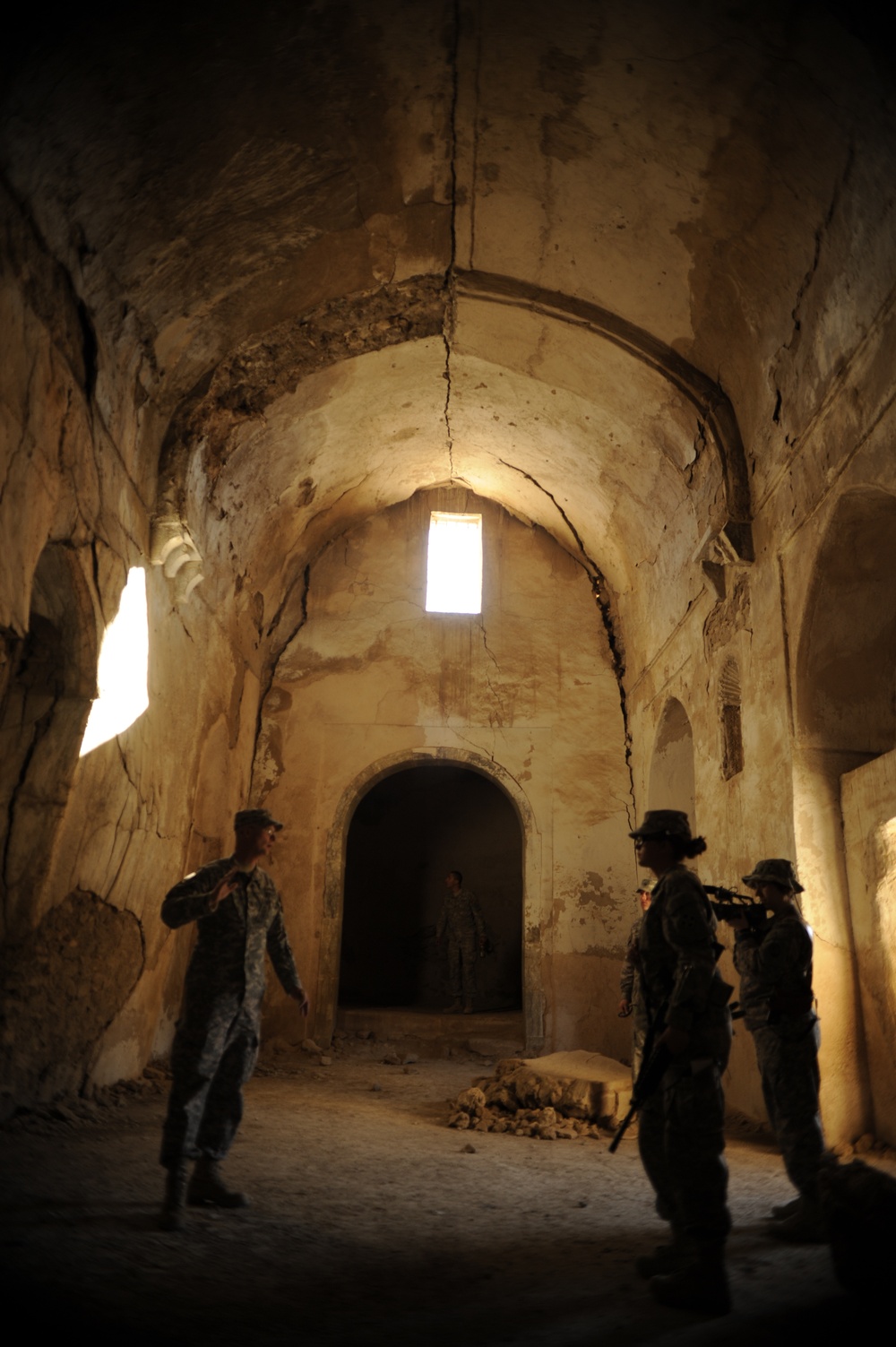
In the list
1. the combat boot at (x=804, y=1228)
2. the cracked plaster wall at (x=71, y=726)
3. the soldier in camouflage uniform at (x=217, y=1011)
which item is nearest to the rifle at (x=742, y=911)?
the combat boot at (x=804, y=1228)

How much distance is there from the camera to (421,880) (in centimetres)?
1530

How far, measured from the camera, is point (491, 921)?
48.7 feet

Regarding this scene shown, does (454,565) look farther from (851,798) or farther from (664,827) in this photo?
(664,827)

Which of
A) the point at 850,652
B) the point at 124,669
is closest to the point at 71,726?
the point at 124,669

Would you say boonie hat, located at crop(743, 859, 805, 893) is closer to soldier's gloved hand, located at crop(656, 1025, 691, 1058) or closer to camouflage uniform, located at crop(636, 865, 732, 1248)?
camouflage uniform, located at crop(636, 865, 732, 1248)

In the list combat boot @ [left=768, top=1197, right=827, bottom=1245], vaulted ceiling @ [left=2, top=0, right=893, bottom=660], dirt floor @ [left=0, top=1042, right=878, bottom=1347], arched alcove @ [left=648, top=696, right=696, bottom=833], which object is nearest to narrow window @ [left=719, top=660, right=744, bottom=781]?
vaulted ceiling @ [left=2, top=0, right=893, bottom=660]

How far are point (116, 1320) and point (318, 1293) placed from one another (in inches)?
26.6

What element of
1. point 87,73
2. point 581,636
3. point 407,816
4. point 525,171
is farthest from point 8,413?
point 407,816

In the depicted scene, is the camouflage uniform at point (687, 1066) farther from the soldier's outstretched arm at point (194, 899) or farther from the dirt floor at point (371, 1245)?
the soldier's outstretched arm at point (194, 899)

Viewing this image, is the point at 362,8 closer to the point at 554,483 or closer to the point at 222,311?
the point at 222,311

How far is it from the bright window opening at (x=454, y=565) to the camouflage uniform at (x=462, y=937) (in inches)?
151

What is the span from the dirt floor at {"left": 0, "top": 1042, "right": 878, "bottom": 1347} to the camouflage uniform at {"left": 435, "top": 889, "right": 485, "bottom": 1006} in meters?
5.70

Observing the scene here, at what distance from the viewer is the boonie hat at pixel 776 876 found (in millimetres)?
4629

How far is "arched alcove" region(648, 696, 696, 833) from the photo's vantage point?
9.69 metres
